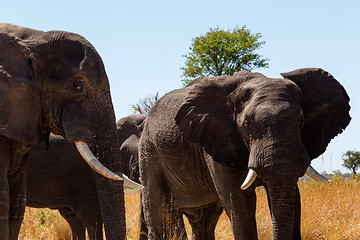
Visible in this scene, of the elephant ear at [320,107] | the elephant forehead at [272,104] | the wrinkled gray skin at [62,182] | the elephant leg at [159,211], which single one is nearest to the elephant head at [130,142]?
the wrinkled gray skin at [62,182]

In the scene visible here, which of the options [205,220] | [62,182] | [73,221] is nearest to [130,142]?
[73,221]

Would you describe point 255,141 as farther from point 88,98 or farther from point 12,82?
point 12,82

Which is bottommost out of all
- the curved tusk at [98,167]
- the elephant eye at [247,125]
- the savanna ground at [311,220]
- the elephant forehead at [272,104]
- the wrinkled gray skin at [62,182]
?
the savanna ground at [311,220]

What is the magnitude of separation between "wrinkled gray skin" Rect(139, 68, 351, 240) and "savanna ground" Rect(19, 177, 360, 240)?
107 cm

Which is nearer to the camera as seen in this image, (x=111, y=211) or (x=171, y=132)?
(x=111, y=211)

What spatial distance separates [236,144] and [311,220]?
2321 mm

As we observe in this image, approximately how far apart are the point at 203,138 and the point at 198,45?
21542mm

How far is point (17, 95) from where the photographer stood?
5.35m

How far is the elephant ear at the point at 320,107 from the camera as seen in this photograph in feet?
22.4

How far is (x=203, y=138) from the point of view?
6.94m

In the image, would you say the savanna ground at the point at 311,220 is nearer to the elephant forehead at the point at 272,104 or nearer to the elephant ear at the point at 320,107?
the elephant ear at the point at 320,107

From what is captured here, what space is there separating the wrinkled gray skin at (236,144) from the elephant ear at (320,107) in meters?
Result: 0.01

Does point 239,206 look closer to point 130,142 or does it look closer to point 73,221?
point 73,221

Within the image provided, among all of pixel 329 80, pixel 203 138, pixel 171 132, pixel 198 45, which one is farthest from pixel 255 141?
pixel 198 45
